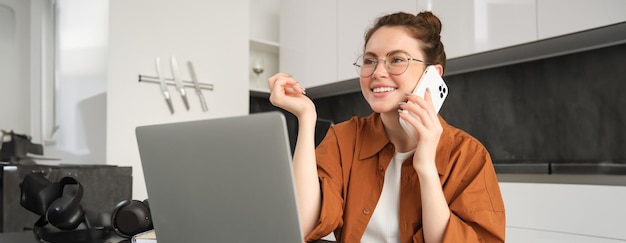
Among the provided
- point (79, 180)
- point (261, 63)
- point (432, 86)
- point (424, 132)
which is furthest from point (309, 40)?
point (424, 132)

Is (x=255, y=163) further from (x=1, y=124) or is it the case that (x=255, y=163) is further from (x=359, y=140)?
(x=1, y=124)

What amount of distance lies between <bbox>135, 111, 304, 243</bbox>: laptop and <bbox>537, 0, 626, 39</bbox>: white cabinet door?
5.20 feet

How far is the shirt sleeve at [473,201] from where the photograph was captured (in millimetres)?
839

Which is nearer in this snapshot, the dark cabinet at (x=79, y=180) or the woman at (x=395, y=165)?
the woman at (x=395, y=165)

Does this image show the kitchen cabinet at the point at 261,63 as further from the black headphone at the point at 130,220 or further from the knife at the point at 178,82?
the black headphone at the point at 130,220

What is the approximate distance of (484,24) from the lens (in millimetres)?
1971

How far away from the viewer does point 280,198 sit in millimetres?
519

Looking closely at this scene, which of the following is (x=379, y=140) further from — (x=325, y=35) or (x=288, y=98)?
(x=325, y=35)

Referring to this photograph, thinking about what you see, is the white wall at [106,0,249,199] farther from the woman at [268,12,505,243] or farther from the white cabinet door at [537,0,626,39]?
the white cabinet door at [537,0,626,39]

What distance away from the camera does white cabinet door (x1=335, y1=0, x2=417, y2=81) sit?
8.21 feet

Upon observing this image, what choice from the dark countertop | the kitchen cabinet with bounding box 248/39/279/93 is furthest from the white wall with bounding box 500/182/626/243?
the kitchen cabinet with bounding box 248/39/279/93

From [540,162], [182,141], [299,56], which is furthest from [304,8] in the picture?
[182,141]

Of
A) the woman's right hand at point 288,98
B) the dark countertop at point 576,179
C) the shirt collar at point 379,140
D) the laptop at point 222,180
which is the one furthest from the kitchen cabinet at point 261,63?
the laptop at point 222,180

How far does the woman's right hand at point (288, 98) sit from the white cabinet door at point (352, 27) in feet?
5.49
